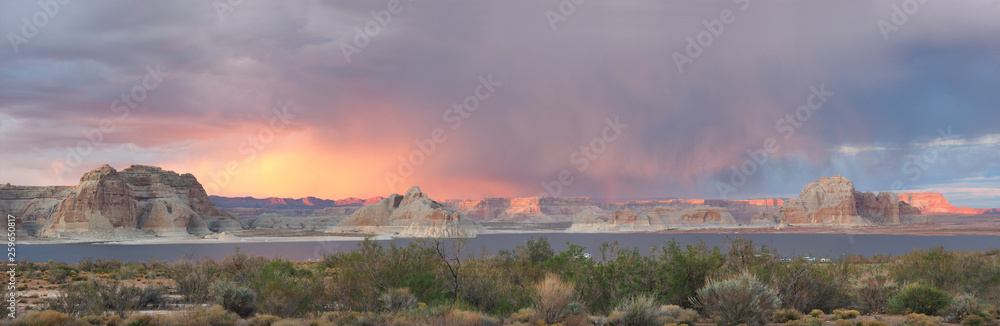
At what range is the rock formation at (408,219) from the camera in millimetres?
169250

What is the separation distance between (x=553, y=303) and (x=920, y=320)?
28.5 ft

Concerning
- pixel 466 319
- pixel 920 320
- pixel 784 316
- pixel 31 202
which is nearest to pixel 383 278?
pixel 466 319

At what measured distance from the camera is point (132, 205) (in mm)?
157000

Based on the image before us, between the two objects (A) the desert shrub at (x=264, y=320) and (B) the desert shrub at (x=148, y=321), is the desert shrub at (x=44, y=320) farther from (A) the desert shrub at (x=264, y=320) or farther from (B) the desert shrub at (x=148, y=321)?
(A) the desert shrub at (x=264, y=320)

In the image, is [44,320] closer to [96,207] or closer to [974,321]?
[974,321]

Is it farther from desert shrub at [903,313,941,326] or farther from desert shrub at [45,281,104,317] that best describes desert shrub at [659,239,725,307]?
desert shrub at [45,281,104,317]

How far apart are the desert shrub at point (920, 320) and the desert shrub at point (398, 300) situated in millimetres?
11654

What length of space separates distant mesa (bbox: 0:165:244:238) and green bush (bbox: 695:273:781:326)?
164521mm

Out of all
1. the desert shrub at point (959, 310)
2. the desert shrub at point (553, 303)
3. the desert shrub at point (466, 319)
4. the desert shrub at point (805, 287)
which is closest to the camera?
the desert shrub at point (466, 319)

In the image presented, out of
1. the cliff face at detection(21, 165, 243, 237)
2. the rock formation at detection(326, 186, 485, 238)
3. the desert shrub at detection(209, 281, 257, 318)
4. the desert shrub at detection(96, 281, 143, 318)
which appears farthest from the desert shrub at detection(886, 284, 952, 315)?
the cliff face at detection(21, 165, 243, 237)

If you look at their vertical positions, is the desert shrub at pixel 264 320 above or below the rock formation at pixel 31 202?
below

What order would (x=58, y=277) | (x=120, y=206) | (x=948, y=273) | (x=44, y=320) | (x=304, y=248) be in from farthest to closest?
1. (x=120, y=206)
2. (x=304, y=248)
3. (x=58, y=277)
4. (x=948, y=273)
5. (x=44, y=320)

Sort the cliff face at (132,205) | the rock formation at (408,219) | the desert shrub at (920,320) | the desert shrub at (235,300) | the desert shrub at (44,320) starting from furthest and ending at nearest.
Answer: the rock formation at (408,219) < the cliff face at (132,205) < the desert shrub at (235,300) < the desert shrub at (920,320) < the desert shrub at (44,320)

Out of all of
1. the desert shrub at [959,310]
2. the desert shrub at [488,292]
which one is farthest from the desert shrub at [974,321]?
the desert shrub at [488,292]
